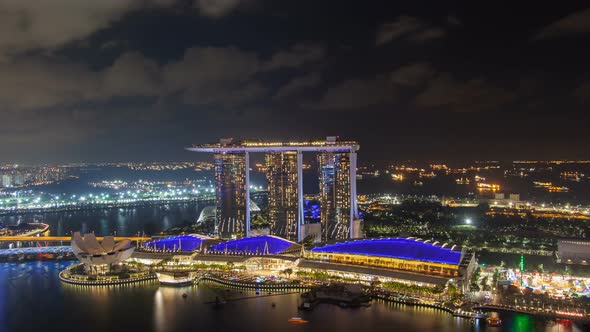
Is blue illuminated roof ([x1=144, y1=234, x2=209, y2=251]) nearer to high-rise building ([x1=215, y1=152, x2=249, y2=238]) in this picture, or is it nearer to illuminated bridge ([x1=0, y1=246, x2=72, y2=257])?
illuminated bridge ([x1=0, y1=246, x2=72, y2=257])

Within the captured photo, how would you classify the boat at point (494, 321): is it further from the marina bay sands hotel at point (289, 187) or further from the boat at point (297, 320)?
the marina bay sands hotel at point (289, 187)

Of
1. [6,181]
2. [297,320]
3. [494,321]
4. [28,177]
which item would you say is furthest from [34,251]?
[28,177]

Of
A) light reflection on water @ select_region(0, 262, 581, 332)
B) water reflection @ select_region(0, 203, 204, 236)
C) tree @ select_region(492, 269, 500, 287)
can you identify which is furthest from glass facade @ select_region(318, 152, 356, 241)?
water reflection @ select_region(0, 203, 204, 236)

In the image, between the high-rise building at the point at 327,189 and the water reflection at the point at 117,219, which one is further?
the water reflection at the point at 117,219

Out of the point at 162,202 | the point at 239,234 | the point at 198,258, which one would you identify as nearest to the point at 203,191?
the point at 162,202

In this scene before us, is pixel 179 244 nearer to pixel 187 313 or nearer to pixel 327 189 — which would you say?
pixel 187 313

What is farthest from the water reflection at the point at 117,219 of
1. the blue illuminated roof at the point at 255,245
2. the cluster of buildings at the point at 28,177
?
the cluster of buildings at the point at 28,177

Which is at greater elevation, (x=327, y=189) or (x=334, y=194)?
(x=327, y=189)
